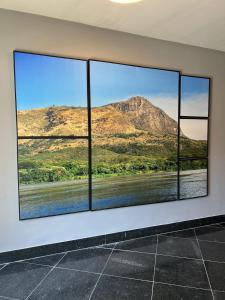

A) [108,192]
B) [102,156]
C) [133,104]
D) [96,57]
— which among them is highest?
[96,57]

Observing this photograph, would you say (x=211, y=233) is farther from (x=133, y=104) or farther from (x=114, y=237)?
(x=133, y=104)

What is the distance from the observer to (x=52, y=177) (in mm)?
2445

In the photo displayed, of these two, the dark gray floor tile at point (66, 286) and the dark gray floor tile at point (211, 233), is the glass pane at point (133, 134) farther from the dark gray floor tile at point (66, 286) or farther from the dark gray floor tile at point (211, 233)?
the dark gray floor tile at point (66, 286)

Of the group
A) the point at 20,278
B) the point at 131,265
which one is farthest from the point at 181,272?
the point at 20,278

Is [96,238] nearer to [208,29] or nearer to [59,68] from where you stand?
[59,68]

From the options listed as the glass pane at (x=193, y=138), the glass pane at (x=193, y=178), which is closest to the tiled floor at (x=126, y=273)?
the glass pane at (x=193, y=178)

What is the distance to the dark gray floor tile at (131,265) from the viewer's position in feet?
7.06

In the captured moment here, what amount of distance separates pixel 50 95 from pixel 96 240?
5.40 ft

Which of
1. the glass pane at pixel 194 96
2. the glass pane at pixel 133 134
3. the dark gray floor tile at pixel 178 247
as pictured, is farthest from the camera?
the glass pane at pixel 194 96

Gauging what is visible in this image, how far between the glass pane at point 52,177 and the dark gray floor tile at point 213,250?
1354 millimetres

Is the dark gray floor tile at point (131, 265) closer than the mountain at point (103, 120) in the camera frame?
Yes

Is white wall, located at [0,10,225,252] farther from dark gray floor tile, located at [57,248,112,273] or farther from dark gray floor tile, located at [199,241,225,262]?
dark gray floor tile, located at [199,241,225,262]

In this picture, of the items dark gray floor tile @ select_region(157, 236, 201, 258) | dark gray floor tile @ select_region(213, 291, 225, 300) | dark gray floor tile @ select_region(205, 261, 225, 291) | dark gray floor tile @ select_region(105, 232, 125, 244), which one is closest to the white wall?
dark gray floor tile @ select_region(105, 232, 125, 244)

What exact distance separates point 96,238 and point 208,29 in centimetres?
260
